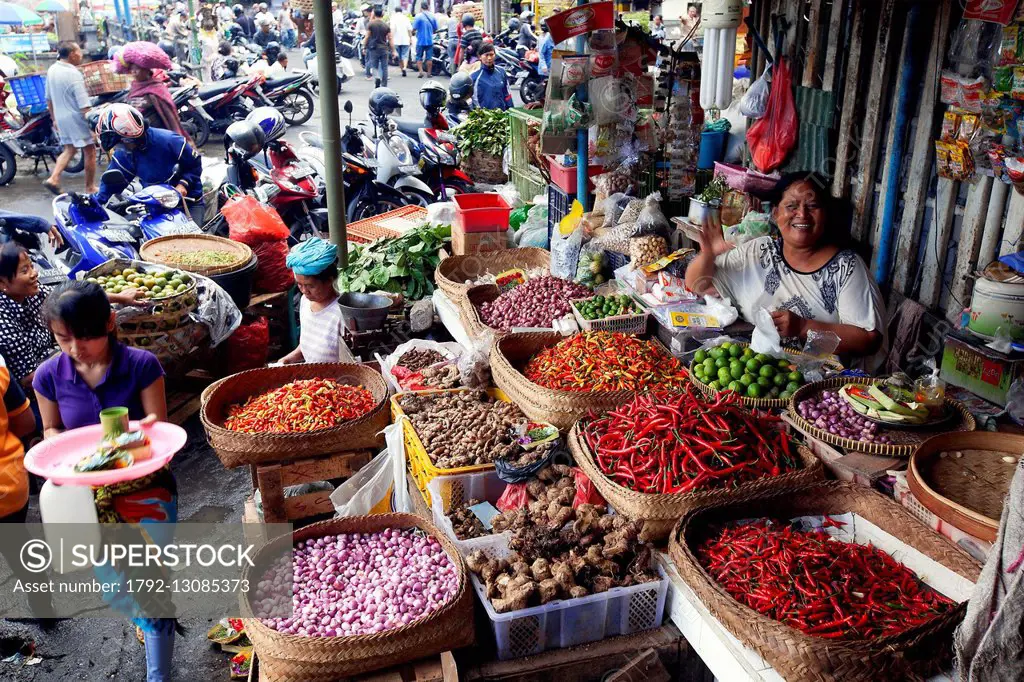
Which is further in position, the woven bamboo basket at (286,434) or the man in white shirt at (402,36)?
the man in white shirt at (402,36)

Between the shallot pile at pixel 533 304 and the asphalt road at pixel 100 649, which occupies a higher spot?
the shallot pile at pixel 533 304

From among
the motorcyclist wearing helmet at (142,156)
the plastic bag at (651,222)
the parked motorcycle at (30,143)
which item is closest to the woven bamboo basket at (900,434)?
the plastic bag at (651,222)

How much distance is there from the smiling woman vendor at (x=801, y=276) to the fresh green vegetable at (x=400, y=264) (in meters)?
2.38

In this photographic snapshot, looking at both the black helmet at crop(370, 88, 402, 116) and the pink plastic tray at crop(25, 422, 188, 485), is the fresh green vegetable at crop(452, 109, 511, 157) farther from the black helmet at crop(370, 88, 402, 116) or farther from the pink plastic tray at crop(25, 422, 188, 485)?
the pink plastic tray at crop(25, 422, 188, 485)

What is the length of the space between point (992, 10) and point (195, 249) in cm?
539

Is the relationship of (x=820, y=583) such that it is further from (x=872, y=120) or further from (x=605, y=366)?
(x=872, y=120)

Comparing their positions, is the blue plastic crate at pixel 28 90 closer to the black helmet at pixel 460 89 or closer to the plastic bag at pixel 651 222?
the black helmet at pixel 460 89

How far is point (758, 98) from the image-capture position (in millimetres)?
5359

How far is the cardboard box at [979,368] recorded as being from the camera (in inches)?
130

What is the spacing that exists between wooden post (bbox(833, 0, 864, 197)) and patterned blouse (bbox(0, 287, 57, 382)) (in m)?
4.58

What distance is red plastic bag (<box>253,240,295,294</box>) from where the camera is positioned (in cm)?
654

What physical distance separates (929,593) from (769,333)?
4.87 feet

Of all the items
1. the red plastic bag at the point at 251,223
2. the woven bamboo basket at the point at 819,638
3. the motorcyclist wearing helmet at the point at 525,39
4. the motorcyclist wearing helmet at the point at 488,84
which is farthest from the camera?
the motorcyclist wearing helmet at the point at 525,39

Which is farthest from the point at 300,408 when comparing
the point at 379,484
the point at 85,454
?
the point at 85,454
